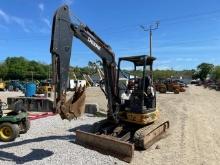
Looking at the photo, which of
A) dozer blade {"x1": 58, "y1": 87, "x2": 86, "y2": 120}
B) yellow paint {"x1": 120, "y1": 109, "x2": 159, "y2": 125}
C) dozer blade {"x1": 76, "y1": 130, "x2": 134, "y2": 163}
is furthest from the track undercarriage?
dozer blade {"x1": 58, "y1": 87, "x2": 86, "y2": 120}

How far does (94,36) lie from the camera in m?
10.2

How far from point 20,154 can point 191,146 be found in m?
5.17

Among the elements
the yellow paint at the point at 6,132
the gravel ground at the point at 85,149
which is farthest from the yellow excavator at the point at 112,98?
the yellow paint at the point at 6,132

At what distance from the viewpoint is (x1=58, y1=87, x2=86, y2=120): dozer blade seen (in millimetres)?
8555

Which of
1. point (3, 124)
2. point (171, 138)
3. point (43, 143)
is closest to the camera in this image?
point (43, 143)

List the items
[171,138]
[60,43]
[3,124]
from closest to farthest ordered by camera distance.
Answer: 1. [60,43]
2. [3,124]
3. [171,138]

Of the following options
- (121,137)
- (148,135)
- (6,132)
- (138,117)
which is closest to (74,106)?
(121,137)

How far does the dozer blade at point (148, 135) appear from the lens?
9797 mm

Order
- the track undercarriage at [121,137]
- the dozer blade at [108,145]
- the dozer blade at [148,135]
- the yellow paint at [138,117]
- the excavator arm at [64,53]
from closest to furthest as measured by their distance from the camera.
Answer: the excavator arm at [64,53] → the dozer blade at [108,145] → the track undercarriage at [121,137] → the dozer blade at [148,135] → the yellow paint at [138,117]

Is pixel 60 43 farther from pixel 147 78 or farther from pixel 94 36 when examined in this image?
pixel 147 78

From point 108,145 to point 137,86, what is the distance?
91.8 inches

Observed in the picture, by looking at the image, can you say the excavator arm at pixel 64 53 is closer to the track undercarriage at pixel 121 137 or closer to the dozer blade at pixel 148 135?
the track undercarriage at pixel 121 137

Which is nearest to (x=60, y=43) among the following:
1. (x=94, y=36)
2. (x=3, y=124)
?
(x=94, y=36)

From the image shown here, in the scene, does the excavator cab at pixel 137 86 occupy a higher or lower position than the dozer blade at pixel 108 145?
higher
